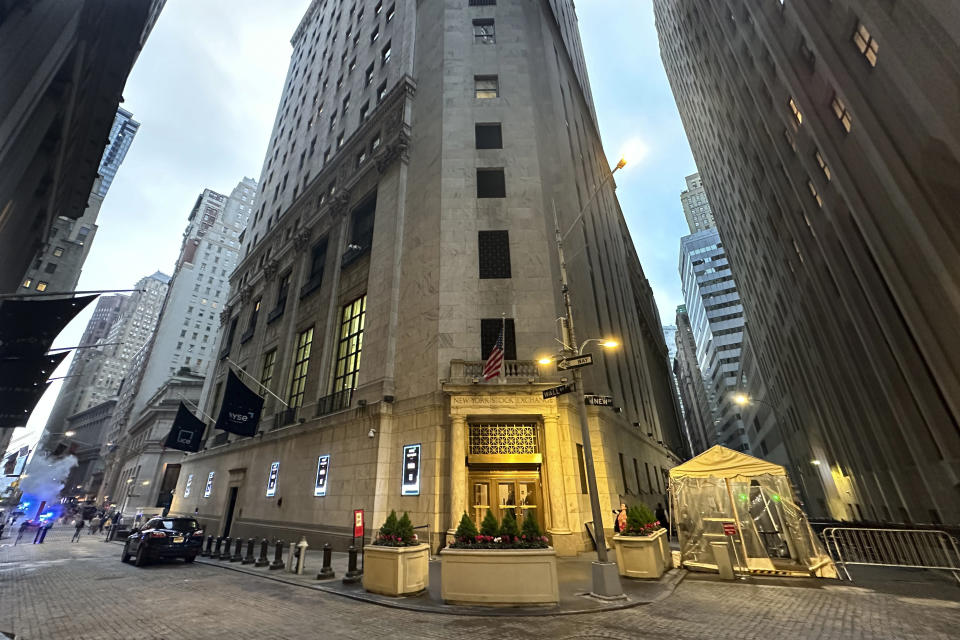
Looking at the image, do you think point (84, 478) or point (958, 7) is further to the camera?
point (84, 478)

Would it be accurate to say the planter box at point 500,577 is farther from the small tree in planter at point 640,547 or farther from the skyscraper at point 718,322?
the skyscraper at point 718,322

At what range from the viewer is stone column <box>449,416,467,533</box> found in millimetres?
15656

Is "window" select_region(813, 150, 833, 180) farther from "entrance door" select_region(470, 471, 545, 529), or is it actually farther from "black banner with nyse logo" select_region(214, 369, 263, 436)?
"black banner with nyse logo" select_region(214, 369, 263, 436)

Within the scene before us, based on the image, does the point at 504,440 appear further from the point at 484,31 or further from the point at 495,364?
the point at 484,31

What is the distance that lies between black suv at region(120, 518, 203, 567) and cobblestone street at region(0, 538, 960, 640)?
4.68 m

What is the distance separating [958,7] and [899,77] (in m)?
2.95

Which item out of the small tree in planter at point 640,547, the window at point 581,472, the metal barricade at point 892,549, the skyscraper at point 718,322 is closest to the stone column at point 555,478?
the window at point 581,472

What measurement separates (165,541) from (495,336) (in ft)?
54.5

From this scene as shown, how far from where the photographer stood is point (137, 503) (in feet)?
199

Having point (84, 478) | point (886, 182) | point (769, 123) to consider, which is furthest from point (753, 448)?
point (84, 478)

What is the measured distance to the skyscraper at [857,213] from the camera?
14.4 m

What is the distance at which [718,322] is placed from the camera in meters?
96.9

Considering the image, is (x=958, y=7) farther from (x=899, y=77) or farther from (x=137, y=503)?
(x=137, y=503)

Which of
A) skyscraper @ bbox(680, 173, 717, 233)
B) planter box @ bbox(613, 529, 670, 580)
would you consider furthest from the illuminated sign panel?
skyscraper @ bbox(680, 173, 717, 233)
